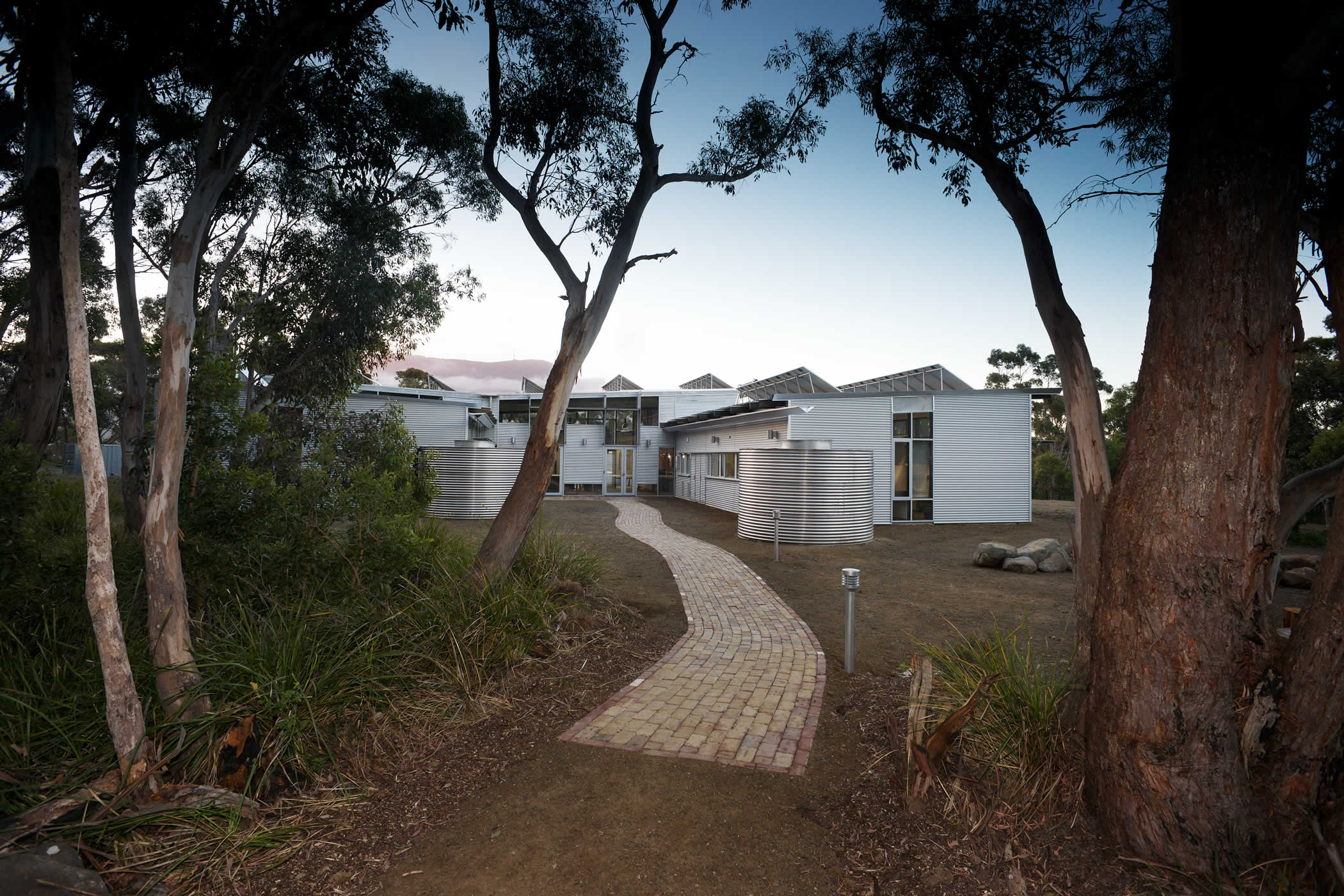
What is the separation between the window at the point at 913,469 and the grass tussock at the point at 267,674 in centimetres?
1417

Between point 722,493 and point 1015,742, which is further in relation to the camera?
point 722,493

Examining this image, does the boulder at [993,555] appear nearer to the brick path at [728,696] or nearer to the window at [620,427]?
the brick path at [728,696]

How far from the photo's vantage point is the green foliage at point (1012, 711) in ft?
10.7

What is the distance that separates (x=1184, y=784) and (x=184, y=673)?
16.1ft

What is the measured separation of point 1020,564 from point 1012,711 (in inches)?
320

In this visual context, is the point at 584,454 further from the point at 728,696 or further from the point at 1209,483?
the point at 1209,483

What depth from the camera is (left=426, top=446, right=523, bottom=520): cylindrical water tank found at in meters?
17.4

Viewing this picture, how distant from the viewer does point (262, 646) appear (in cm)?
379

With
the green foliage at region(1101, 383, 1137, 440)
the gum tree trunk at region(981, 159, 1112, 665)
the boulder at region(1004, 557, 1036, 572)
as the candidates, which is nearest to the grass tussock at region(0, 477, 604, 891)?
the gum tree trunk at region(981, 159, 1112, 665)

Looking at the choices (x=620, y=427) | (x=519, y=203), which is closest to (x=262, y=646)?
(x=519, y=203)

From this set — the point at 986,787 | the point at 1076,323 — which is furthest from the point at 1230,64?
the point at 986,787

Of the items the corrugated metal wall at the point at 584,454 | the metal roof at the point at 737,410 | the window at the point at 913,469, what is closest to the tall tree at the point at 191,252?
the metal roof at the point at 737,410

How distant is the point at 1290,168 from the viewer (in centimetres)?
274

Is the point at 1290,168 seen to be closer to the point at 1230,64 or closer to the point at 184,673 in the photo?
the point at 1230,64
